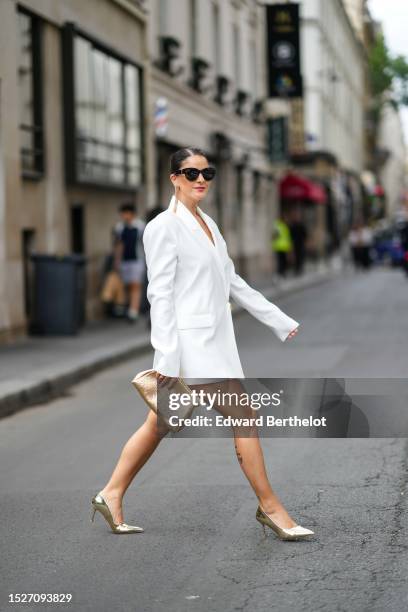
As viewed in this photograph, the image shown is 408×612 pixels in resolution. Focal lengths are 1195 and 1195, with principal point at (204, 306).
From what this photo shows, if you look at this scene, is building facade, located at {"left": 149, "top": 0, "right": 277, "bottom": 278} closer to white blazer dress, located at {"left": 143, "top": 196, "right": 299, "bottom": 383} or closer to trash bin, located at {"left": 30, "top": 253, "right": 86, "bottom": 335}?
trash bin, located at {"left": 30, "top": 253, "right": 86, "bottom": 335}

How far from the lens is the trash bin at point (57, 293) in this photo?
14766 mm

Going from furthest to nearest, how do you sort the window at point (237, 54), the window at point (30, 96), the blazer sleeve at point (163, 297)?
1. the window at point (237, 54)
2. the window at point (30, 96)
3. the blazer sleeve at point (163, 297)

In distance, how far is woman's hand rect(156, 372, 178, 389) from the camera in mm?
5035

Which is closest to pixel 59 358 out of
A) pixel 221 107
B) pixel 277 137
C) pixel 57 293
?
pixel 57 293

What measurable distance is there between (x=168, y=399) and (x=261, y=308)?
2.00ft

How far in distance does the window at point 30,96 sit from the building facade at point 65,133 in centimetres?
1

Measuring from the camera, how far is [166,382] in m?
5.05

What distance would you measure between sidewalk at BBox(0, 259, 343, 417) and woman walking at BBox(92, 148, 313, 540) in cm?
445

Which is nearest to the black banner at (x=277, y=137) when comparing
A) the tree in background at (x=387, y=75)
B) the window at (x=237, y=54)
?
the window at (x=237, y=54)

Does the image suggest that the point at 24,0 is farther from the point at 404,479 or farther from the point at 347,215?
the point at 347,215

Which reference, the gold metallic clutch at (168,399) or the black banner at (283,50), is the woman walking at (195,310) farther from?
the black banner at (283,50)

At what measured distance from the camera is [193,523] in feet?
18.5

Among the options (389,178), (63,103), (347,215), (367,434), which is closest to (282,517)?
(367,434)

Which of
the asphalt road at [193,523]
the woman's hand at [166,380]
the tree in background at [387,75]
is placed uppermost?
the tree in background at [387,75]
